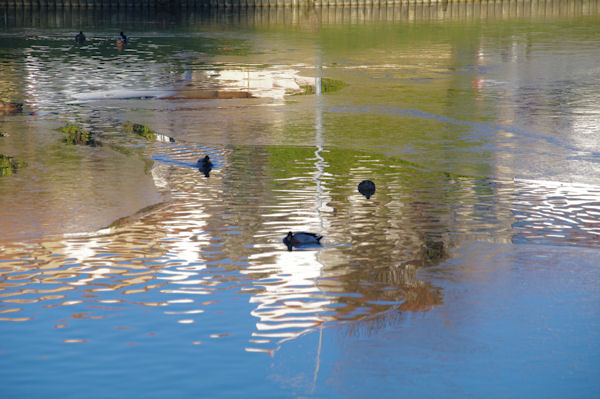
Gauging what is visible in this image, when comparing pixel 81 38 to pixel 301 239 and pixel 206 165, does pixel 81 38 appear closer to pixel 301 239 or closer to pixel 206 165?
pixel 206 165

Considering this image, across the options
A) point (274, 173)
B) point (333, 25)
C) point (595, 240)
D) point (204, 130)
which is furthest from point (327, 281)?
point (333, 25)

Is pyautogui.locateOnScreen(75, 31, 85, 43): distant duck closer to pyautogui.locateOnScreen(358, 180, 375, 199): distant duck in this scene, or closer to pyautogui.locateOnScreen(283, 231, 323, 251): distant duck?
pyautogui.locateOnScreen(358, 180, 375, 199): distant duck

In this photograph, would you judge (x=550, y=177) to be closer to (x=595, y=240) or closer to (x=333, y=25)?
(x=595, y=240)

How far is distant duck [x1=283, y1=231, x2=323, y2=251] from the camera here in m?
7.72

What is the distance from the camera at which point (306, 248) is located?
7734 mm

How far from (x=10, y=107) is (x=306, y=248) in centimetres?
986

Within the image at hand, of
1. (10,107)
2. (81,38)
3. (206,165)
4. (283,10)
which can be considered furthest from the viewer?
(283,10)

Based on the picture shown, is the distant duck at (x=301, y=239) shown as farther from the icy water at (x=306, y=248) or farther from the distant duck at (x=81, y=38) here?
the distant duck at (x=81, y=38)

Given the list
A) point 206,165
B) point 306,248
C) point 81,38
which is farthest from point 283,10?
point 306,248

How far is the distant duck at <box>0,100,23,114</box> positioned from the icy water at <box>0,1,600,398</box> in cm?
21

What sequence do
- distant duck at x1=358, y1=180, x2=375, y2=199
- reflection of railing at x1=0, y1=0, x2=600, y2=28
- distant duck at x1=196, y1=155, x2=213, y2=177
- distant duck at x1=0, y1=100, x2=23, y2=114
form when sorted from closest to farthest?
distant duck at x1=358, y1=180, x2=375, y2=199 → distant duck at x1=196, y1=155, x2=213, y2=177 → distant duck at x1=0, y1=100, x2=23, y2=114 → reflection of railing at x1=0, y1=0, x2=600, y2=28

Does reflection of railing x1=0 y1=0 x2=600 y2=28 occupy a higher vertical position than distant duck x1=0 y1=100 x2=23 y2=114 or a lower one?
higher

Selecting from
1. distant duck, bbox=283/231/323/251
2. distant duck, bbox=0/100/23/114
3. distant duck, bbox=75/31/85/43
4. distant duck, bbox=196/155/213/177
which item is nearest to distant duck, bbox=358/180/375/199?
distant duck, bbox=283/231/323/251

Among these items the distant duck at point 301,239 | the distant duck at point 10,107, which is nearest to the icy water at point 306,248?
the distant duck at point 301,239
